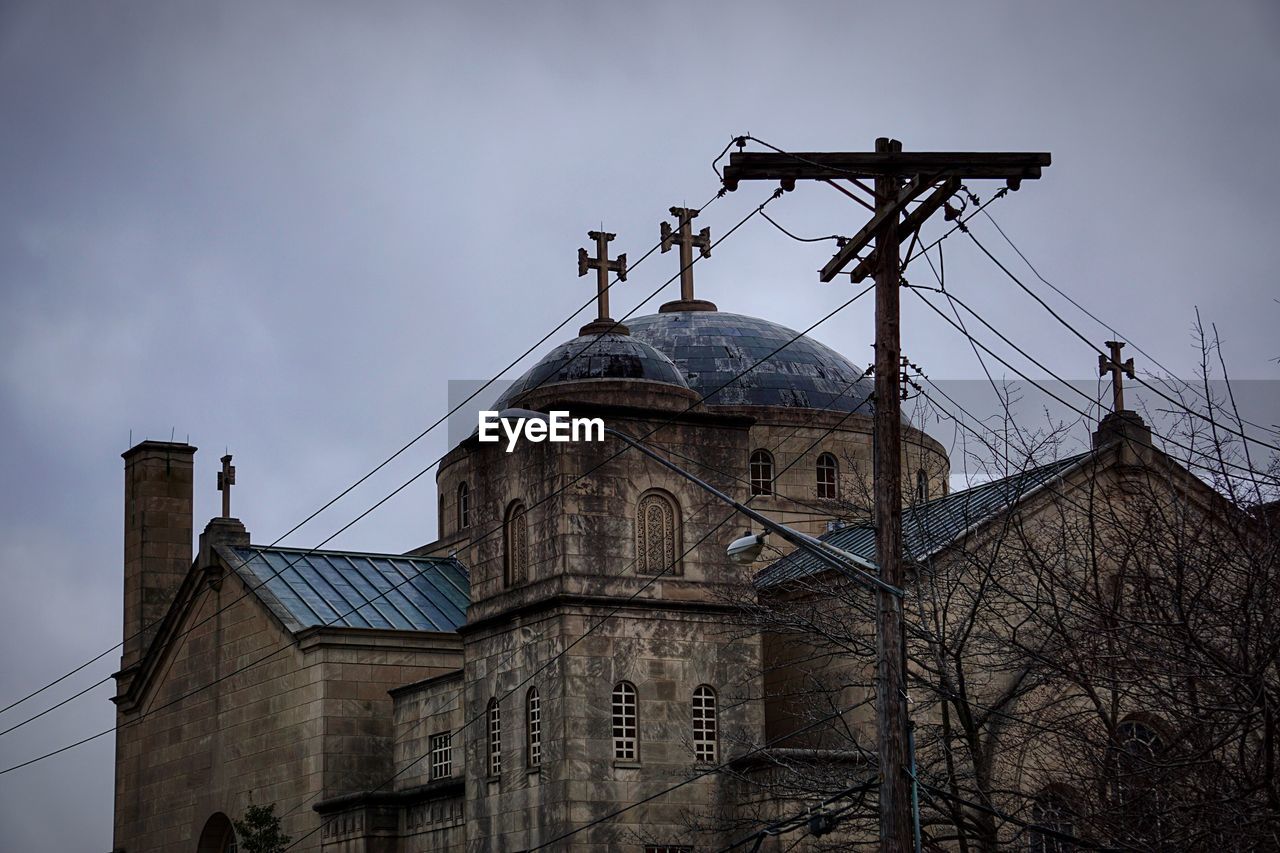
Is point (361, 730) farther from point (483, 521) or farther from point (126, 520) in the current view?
point (126, 520)

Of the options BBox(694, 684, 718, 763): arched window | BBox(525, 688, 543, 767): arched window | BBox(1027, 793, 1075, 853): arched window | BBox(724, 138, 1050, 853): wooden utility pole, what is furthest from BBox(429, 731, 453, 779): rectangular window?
BBox(724, 138, 1050, 853): wooden utility pole

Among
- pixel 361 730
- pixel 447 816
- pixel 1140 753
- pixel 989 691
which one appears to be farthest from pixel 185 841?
pixel 1140 753

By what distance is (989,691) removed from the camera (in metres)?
30.5

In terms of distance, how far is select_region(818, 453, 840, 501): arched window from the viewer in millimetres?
46656

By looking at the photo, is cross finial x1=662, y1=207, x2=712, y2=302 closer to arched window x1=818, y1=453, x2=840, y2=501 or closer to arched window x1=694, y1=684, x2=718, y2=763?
arched window x1=818, y1=453, x2=840, y2=501

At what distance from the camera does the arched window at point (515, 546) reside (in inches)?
1346

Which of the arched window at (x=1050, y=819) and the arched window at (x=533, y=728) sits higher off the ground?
the arched window at (x=533, y=728)

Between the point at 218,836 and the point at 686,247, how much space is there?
18.2 m

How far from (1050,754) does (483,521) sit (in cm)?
1096

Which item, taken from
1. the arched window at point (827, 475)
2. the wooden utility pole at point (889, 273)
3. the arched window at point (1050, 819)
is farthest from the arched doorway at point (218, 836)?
the wooden utility pole at point (889, 273)

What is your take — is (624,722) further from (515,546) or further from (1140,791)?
(1140,791)

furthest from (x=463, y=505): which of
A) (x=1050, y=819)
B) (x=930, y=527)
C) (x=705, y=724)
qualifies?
(x=1050, y=819)

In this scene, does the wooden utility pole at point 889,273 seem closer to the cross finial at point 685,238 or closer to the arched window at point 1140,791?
the arched window at point 1140,791

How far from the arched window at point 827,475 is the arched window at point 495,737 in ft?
47.2
